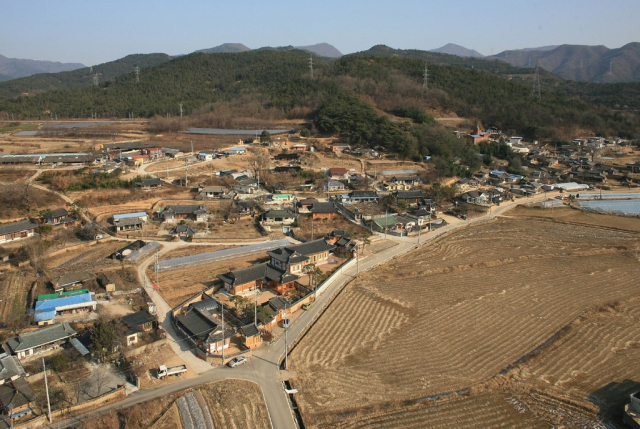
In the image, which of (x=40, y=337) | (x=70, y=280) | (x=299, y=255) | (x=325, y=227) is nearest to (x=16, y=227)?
(x=70, y=280)

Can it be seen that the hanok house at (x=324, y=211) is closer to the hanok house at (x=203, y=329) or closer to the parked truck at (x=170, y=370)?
the hanok house at (x=203, y=329)

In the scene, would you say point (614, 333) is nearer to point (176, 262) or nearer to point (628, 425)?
point (628, 425)

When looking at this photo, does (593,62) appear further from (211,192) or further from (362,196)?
(211,192)

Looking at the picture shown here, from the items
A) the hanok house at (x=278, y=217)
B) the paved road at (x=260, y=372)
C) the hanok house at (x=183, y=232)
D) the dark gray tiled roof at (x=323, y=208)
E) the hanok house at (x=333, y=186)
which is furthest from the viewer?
the hanok house at (x=333, y=186)

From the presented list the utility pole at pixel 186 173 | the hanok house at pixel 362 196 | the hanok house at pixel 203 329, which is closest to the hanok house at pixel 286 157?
the utility pole at pixel 186 173

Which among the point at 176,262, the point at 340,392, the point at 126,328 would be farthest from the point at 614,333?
the point at 176,262

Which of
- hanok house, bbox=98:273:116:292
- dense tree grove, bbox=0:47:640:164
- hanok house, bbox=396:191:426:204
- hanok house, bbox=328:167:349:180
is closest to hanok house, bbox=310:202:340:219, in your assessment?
hanok house, bbox=396:191:426:204
